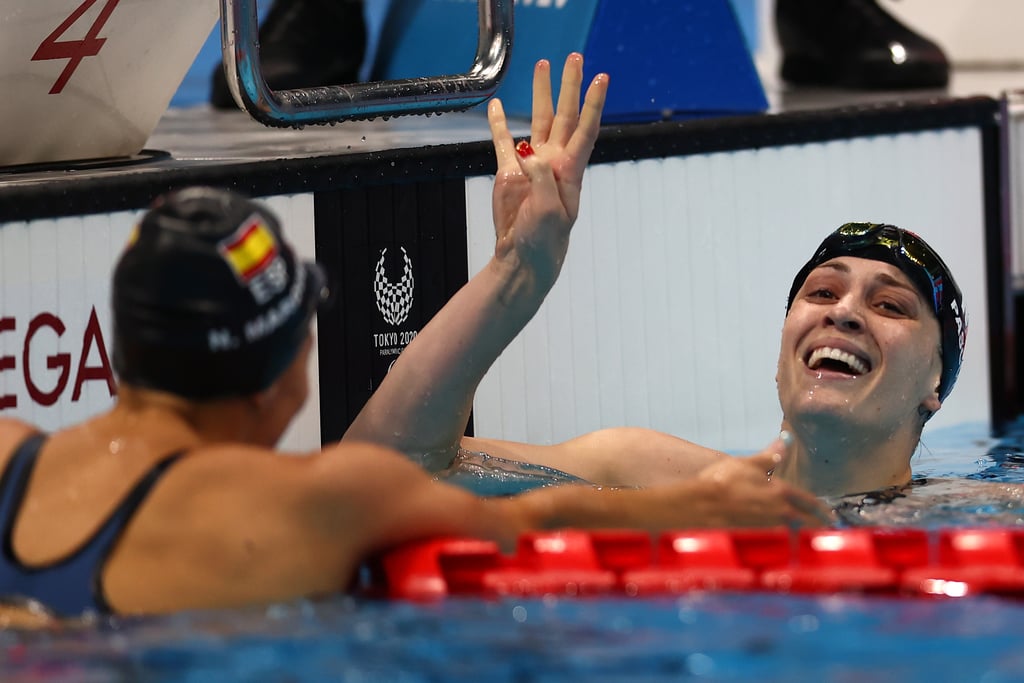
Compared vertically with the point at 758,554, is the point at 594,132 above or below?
above

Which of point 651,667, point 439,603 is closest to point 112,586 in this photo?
point 439,603

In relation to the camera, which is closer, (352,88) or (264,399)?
(264,399)

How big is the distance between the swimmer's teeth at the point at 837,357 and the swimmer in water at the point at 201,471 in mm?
984

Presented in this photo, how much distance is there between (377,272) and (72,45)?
773mm

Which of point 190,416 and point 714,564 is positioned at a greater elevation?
point 190,416

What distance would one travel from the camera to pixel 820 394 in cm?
278

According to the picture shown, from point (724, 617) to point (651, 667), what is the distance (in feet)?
0.60

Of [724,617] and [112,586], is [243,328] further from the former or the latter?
[724,617]

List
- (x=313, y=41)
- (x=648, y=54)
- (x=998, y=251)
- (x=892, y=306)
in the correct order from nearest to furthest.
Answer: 1. (x=892, y=306)
2. (x=648, y=54)
3. (x=998, y=251)
4. (x=313, y=41)

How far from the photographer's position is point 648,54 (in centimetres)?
394

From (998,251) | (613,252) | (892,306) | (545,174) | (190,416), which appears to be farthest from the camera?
(998,251)

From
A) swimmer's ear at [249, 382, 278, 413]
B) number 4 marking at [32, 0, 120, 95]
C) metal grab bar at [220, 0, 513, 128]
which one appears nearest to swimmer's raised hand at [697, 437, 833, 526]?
swimmer's ear at [249, 382, 278, 413]

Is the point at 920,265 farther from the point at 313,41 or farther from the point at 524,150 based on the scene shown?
the point at 313,41

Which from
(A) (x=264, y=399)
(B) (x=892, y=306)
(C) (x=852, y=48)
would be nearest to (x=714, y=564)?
(A) (x=264, y=399)
